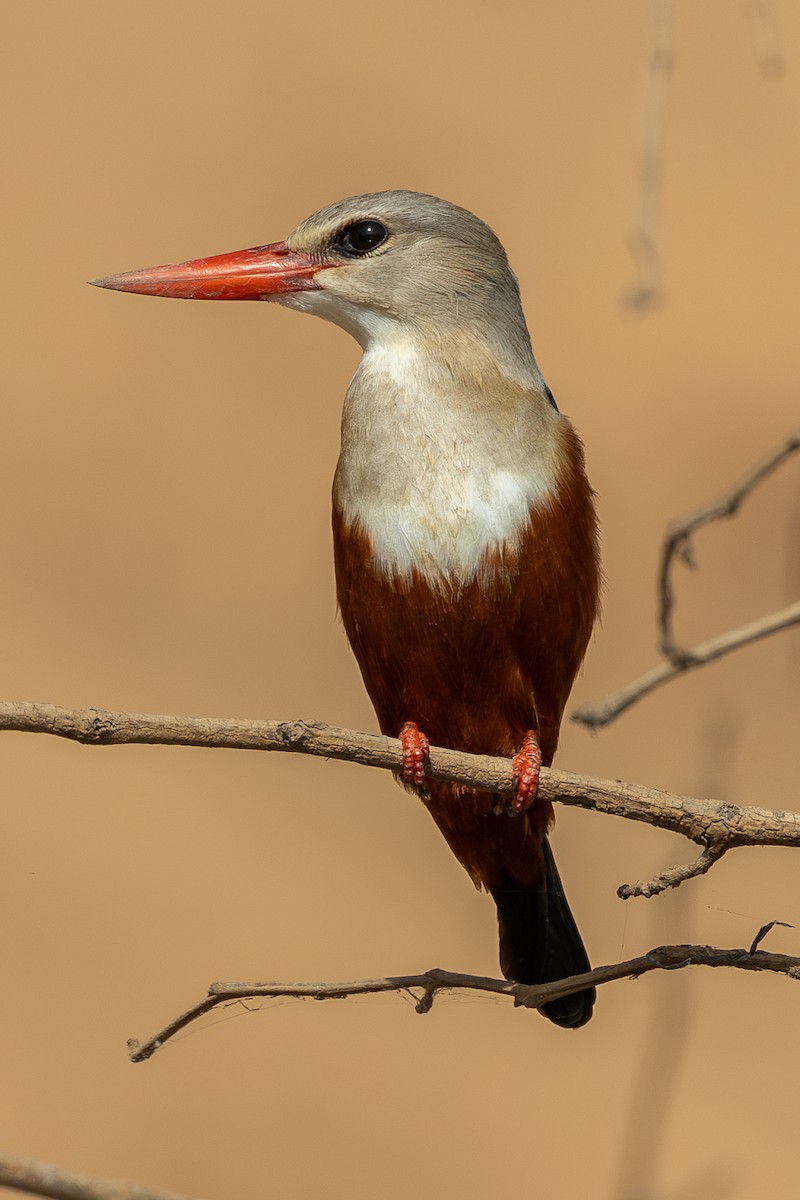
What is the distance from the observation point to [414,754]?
242 cm

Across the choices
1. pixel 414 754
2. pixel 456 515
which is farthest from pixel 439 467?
pixel 414 754

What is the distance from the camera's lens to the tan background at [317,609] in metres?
3.83

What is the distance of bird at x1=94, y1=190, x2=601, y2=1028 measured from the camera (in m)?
2.69

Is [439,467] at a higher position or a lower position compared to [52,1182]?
higher

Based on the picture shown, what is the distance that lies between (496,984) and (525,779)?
13.5 inches

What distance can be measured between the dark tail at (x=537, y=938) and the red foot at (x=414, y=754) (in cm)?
45

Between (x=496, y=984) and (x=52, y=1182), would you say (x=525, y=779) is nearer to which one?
(x=496, y=984)

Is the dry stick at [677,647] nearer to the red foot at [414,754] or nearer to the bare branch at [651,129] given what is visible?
the red foot at [414,754]

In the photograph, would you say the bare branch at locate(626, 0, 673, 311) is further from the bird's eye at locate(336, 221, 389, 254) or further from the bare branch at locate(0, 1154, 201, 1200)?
the bare branch at locate(0, 1154, 201, 1200)

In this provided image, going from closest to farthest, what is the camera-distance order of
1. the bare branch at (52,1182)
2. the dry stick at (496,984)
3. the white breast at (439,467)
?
the bare branch at (52,1182)
the dry stick at (496,984)
the white breast at (439,467)

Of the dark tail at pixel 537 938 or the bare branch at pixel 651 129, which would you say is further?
the dark tail at pixel 537 938

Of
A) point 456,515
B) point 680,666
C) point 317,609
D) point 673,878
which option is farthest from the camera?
point 317,609

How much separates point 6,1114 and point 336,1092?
0.88 metres

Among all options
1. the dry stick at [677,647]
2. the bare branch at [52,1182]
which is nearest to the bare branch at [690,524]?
the dry stick at [677,647]
